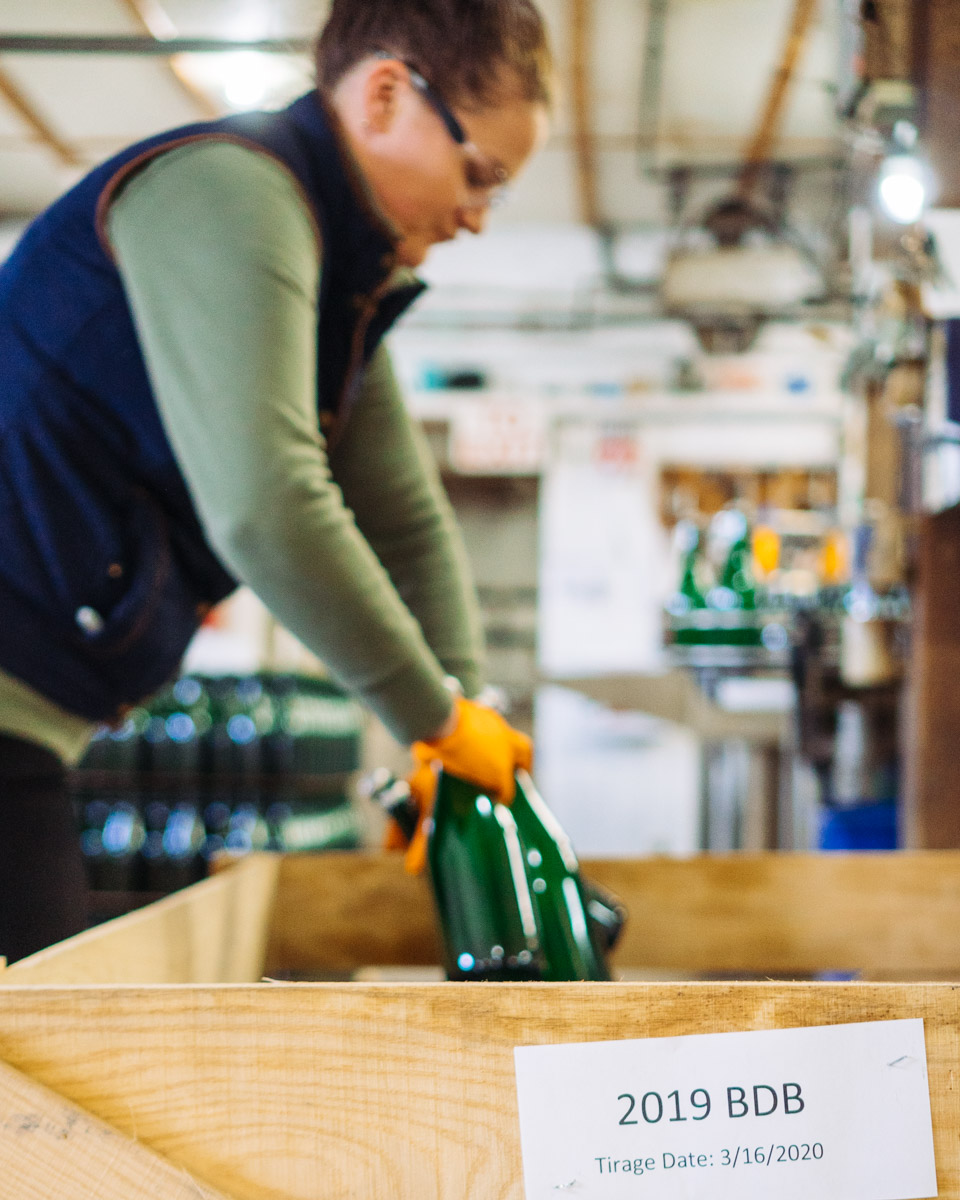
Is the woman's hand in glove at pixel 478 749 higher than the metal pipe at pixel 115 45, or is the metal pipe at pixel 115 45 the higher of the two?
the metal pipe at pixel 115 45

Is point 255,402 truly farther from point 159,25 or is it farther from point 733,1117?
point 159,25

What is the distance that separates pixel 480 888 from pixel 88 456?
1.61 ft

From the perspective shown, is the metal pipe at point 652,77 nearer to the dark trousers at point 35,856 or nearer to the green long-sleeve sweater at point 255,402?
the green long-sleeve sweater at point 255,402

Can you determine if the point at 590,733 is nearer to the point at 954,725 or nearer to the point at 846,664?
the point at 846,664

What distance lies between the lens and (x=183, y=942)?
1067 millimetres

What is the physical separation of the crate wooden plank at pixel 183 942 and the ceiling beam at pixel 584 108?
3287 mm

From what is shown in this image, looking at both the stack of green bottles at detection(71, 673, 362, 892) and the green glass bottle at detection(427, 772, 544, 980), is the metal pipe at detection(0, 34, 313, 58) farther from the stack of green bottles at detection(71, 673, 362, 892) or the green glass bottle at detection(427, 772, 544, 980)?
the stack of green bottles at detection(71, 673, 362, 892)

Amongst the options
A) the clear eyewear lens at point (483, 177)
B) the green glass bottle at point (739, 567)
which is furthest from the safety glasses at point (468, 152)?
the green glass bottle at point (739, 567)

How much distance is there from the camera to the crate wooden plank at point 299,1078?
559mm

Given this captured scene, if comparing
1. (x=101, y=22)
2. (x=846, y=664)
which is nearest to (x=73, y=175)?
(x=101, y=22)

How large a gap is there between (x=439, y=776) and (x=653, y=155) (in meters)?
4.40

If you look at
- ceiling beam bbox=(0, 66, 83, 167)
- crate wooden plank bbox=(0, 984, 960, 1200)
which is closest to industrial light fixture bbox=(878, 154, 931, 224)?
crate wooden plank bbox=(0, 984, 960, 1200)

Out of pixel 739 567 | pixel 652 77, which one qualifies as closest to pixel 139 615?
pixel 739 567

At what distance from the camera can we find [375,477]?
1309mm
